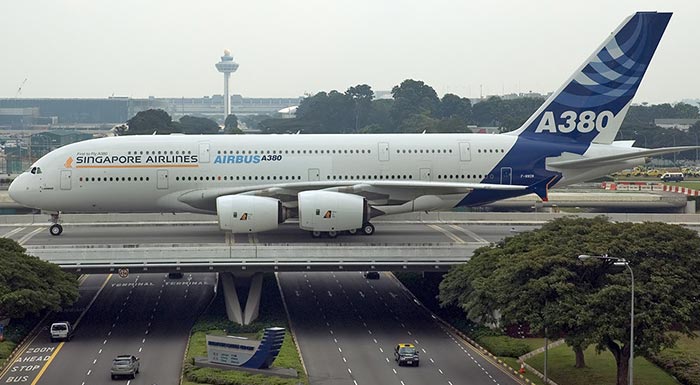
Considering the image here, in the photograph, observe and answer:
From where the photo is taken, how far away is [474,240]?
7188 centimetres

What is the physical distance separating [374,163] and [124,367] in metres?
24.4

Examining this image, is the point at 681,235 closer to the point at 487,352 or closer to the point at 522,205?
the point at 487,352

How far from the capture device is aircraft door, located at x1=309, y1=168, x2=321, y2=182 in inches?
2810

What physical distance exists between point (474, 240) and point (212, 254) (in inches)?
707

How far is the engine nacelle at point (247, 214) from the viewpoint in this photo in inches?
2638

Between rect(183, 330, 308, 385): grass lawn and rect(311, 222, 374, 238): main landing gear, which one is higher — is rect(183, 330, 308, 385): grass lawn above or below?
below

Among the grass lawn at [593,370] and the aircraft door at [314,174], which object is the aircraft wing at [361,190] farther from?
the grass lawn at [593,370]

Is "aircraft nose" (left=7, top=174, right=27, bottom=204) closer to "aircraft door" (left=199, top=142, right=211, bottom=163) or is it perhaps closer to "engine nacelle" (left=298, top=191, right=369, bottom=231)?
"aircraft door" (left=199, top=142, right=211, bottom=163)

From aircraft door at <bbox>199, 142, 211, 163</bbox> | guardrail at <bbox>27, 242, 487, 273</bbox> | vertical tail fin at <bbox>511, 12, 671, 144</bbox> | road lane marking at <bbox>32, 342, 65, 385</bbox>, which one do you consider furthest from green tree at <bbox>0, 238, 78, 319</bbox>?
vertical tail fin at <bbox>511, 12, 671, 144</bbox>

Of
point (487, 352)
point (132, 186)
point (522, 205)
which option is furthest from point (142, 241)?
point (522, 205)

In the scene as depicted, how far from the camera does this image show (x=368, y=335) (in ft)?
208

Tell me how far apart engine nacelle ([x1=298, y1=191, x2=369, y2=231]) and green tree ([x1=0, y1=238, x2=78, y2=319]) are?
1410 centimetres

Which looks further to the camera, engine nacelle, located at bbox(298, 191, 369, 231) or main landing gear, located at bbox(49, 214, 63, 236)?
main landing gear, located at bbox(49, 214, 63, 236)

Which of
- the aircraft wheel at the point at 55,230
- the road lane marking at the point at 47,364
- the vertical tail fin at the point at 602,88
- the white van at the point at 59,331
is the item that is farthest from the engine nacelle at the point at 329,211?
the aircraft wheel at the point at 55,230
